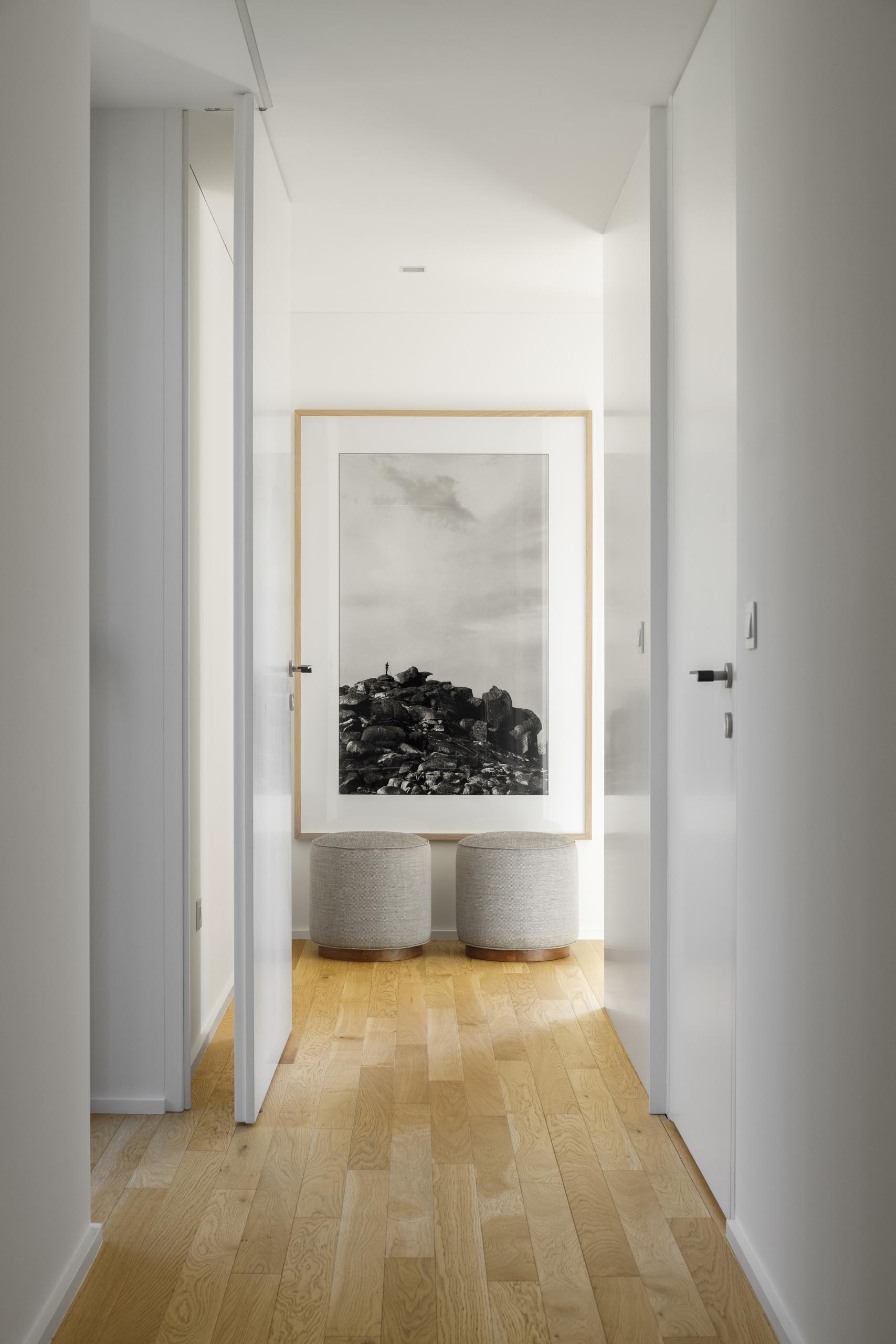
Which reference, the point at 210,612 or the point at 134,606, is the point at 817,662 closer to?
the point at 134,606

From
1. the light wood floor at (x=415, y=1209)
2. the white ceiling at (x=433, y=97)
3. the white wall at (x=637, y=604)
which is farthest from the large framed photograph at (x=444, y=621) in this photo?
the light wood floor at (x=415, y=1209)

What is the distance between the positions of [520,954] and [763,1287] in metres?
2.27

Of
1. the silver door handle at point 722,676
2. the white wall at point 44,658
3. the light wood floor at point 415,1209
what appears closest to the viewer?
the white wall at point 44,658

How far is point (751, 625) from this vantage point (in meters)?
1.94

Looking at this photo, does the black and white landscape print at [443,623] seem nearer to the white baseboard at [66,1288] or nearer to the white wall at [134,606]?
the white wall at [134,606]

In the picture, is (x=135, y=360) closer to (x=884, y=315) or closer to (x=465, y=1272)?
(x=884, y=315)

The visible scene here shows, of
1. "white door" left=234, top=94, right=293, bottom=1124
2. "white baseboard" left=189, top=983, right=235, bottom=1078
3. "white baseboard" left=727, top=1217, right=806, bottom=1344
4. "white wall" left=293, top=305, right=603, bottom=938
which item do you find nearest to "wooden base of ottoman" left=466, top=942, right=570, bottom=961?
"white wall" left=293, top=305, right=603, bottom=938

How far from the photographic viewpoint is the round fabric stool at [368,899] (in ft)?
13.2

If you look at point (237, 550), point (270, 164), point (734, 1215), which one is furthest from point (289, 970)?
Answer: point (270, 164)

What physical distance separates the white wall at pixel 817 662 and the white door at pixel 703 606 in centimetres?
12

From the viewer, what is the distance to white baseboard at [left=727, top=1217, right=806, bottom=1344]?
1.70 meters

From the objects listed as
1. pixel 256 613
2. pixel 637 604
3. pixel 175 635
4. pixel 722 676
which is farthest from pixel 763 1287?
pixel 175 635

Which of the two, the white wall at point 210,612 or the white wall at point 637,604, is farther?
the white wall at point 210,612

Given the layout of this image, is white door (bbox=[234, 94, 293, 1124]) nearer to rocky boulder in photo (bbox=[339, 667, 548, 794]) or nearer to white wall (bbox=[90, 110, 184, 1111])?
white wall (bbox=[90, 110, 184, 1111])
